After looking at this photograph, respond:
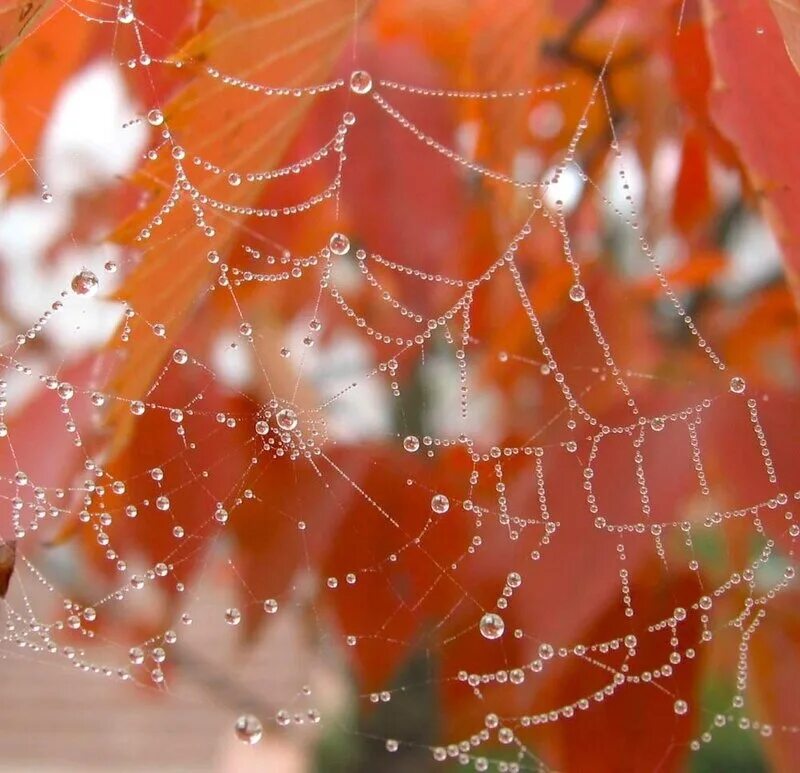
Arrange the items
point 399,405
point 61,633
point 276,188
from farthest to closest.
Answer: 1. point 61,633
2. point 399,405
3. point 276,188

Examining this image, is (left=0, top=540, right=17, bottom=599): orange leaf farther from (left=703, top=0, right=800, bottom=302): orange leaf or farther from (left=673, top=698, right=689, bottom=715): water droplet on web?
(left=673, top=698, right=689, bottom=715): water droplet on web

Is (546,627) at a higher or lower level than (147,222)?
lower

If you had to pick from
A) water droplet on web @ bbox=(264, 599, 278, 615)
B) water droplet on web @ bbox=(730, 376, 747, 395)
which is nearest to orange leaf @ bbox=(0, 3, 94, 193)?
water droplet on web @ bbox=(264, 599, 278, 615)

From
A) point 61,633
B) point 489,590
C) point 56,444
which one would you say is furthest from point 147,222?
point 61,633

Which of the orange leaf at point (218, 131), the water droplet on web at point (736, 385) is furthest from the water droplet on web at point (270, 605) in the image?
the water droplet on web at point (736, 385)

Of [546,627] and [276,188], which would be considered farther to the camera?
[276,188]

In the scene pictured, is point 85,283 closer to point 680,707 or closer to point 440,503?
point 440,503

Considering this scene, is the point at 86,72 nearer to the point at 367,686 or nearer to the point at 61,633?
the point at 367,686
